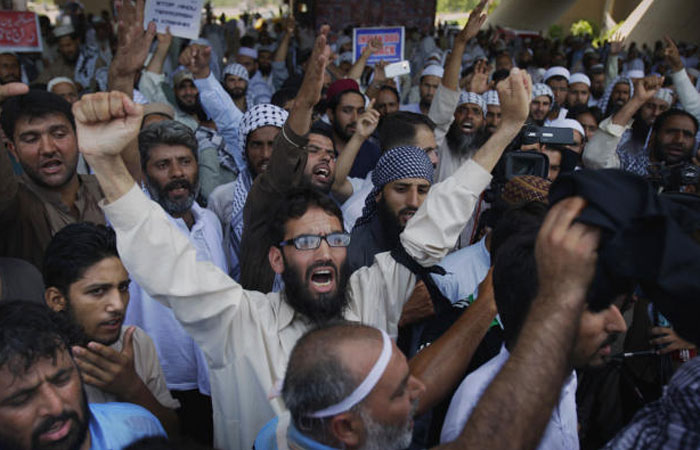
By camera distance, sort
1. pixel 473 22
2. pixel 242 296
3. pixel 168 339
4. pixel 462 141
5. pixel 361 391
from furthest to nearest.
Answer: pixel 462 141 < pixel 473 22 < pixel 168 339 < pixel 242 296 < pixel 361 391

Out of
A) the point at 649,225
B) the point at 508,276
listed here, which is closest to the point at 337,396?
the point at 508,276

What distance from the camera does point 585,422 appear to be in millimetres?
2250

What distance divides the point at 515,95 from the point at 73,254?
1.60 meters

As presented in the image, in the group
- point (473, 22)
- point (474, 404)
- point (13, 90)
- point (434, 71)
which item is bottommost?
point (474, 404)

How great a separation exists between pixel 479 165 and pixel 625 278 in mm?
986

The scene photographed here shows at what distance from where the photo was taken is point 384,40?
646 centimetres

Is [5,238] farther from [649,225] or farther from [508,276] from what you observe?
[649,225]

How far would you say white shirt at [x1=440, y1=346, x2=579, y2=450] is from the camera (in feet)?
5.01

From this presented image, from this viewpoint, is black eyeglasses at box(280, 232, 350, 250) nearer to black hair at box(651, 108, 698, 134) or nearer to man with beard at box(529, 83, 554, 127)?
black hair at box(651, 108, 698, 134)

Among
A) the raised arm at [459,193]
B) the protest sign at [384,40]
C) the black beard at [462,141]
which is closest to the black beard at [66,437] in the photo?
the raised arm at [459,193]

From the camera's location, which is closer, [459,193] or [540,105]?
[459,193]

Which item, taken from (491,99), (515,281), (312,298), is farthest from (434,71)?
(515,281)

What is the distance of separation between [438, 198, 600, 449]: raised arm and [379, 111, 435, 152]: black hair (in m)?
2.55

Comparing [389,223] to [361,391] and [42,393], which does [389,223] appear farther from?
[42,393]
